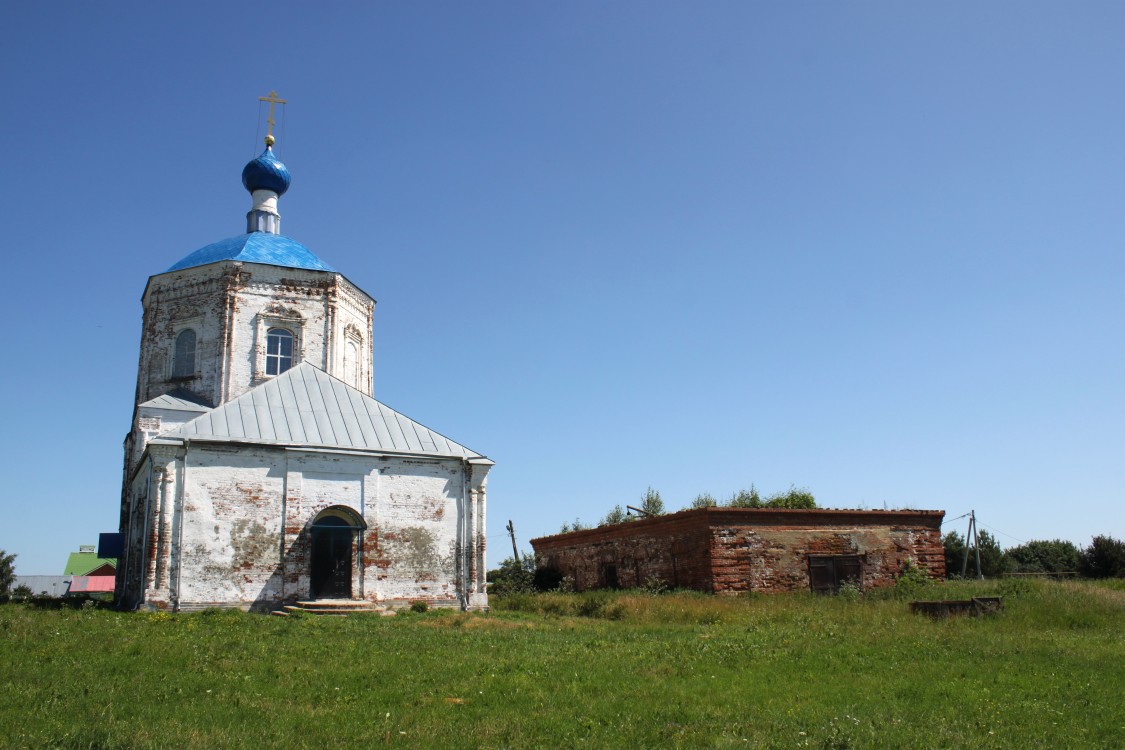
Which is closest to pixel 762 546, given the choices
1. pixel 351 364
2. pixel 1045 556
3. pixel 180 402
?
pixel 351 364

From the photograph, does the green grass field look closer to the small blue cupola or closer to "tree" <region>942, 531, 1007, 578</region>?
the small blue cupola

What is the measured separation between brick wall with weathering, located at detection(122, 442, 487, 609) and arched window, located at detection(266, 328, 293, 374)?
452 centimetres

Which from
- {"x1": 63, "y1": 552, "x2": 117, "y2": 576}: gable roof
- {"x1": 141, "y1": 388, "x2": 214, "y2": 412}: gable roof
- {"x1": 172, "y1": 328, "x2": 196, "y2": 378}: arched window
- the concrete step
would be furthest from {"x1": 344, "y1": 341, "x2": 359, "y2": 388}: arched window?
{"x1": 63, "y1": 552, "x2": 117, "y2": 576}: gable roof

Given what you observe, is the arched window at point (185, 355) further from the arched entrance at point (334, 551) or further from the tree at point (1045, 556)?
the tree at point (1045, 556)

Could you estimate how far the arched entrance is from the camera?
17562 mm

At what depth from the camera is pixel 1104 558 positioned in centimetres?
2992

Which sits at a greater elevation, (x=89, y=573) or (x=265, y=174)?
(x=265, y=174)

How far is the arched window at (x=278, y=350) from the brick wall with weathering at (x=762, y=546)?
32.1 feet

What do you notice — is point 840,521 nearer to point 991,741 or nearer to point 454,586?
point 454,586

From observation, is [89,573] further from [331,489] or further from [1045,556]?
[1045,556]

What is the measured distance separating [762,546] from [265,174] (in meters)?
18.2

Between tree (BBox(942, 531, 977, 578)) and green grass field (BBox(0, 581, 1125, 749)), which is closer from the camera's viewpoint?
green grass field (BBox(0, 581, 1125, 749))

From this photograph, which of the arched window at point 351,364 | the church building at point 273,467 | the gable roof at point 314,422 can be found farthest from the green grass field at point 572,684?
the arched window at point 351,364

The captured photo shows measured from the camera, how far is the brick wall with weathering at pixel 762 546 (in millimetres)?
18062
